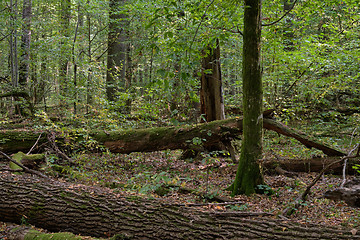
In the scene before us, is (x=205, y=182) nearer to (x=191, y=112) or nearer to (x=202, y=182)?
(x=202, y=182)

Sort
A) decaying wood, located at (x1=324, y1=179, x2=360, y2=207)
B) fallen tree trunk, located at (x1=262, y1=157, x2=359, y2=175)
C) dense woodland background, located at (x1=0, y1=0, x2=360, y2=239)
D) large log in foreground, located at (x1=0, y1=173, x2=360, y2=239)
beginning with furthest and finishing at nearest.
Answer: fallen tree trunk, located at (x1=262, y1=157, x2=359, y2=175) → dense woodland background, located at (x1=0, y1=0, x2=360, y2=239) → decaying wood, located at (x1=324, y1=179, x2=360, y2=207) → large log in foreground, located at (x1=0, y1=173, x2=360, y2=239)

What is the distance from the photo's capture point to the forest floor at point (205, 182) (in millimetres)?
3850

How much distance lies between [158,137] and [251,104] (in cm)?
346

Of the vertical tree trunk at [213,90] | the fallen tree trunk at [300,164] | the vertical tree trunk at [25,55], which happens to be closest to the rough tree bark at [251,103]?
the fallen tree trunk at [300,164]

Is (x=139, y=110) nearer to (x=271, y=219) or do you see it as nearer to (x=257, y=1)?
(x=257, y=1)

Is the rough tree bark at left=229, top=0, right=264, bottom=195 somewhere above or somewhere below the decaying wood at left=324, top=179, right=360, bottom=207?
above

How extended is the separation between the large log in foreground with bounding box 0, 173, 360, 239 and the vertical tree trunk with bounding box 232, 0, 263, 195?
1686 millimetres

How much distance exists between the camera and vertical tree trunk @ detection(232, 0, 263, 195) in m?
4.56

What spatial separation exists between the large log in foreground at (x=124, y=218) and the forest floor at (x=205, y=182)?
1.00 feet

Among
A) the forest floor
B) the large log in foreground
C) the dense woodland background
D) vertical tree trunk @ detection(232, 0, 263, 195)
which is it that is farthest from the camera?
vertical tree trunk @ detection(232, 0, 263, 195)

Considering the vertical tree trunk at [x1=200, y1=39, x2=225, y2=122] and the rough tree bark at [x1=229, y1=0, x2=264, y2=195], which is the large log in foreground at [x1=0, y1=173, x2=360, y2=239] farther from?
the vertical tree trunk at [x1=200, y1=39, x2=225, y2=122]

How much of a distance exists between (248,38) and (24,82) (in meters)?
12.4

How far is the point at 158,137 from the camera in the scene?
7410mm

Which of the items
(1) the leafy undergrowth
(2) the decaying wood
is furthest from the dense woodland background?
(2) the decaying wood
